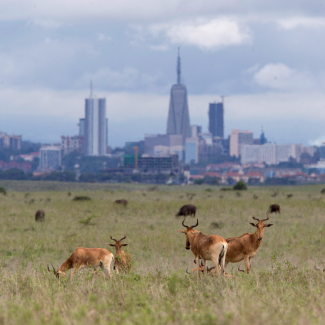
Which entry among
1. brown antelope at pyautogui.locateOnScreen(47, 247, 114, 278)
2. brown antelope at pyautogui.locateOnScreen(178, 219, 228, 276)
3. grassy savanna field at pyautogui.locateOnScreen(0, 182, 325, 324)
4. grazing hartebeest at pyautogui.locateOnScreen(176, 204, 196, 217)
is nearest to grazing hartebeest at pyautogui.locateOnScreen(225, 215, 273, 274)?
grassy savanna field at pyautogui.locateOnScreen(0, 182, 325, 324)

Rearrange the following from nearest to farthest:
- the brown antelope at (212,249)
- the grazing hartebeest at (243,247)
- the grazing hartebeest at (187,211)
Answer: the brown antelope at (212,249) < the grazing hartebeest at (243,247) < the grazing hartebeest at (187,211)

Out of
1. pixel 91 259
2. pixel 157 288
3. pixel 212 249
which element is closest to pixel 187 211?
pixel 91 259

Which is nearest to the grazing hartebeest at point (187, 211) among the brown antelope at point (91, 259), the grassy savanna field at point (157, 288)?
the grassy savanna field at point (157, 288)

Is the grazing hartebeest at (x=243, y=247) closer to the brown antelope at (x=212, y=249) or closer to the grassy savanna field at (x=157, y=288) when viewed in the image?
the grassy savanna field at (x=157, y=288)

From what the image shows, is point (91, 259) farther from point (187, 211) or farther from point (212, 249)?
point (187, 211)

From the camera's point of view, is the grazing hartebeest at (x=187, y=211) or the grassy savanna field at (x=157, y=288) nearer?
the grassy savanna field at (x=157, y=288)

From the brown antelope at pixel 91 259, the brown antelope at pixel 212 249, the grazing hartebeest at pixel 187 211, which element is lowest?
the grazing hartebeest at pixel 187 211

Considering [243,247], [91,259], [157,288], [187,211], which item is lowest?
[187,211]

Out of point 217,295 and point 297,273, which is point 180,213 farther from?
point 217,295

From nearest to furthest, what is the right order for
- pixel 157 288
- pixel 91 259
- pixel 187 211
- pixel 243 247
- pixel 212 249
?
pixel 157 288
pixel 212 249
pixel 91 259
pixel 243 247
pixel 187 211

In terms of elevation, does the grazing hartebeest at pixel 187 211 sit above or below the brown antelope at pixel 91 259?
below

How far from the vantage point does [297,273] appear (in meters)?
11.5

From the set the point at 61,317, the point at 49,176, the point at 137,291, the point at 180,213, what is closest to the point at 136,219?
the point at 180,213

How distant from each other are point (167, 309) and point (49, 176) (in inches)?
7619
